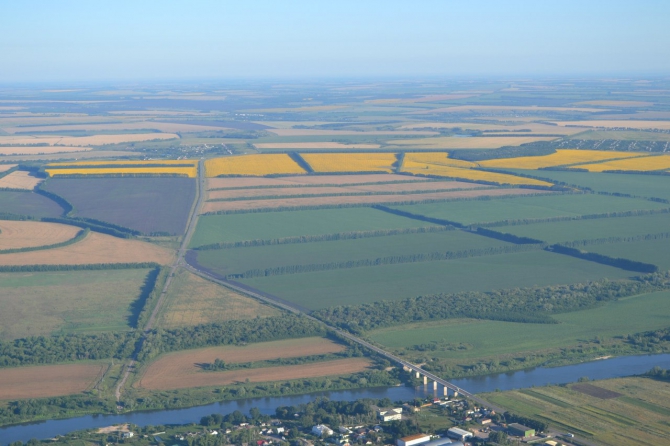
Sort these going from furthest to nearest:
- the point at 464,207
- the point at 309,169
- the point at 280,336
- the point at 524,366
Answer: the point at 309,169 < the point at 464,207 < the point at 280,336 < the point at 524,366

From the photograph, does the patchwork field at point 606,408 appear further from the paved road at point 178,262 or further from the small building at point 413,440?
the paved road at point 178,262

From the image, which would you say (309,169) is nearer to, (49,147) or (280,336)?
(49,147)

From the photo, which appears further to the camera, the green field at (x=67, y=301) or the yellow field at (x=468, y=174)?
the yellow field at (x=468, y=174)

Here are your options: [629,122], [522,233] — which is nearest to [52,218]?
[522,233]

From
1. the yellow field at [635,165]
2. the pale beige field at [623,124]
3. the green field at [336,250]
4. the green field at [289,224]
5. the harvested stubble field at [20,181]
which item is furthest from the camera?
the pale beige field at [623,124]

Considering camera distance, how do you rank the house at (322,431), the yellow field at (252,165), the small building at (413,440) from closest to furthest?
the small building at (413,440)
the house at (322,431)
the yellow field at (252,165)

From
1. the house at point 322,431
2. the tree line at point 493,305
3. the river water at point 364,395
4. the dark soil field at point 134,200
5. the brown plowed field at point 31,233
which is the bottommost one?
the river water at point 364,395

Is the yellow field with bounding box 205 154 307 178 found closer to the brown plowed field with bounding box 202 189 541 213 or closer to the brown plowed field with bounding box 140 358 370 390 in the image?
the brown plowed field with bounding box 202 189 541 213

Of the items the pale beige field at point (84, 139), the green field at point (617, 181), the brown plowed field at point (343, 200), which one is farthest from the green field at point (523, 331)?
the pale beige field at point (84, 139)
